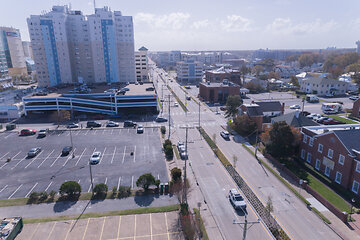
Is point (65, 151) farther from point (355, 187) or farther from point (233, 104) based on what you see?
point (355, 187)

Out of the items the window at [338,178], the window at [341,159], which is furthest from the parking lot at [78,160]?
the window at [341,159]

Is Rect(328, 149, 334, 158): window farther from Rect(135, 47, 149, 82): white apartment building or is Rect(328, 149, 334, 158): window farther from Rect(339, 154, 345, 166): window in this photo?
Rect(135, 47, 149, 82): white apartment building

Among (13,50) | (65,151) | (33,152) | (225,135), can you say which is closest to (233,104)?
(225,135)

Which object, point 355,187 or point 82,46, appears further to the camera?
point 82,46

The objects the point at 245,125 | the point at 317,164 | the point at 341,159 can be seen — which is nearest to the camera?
the point at 341,159

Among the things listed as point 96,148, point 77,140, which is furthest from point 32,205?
point 77,140

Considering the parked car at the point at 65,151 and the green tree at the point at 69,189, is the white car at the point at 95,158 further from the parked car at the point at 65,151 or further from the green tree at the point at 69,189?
the green tree at the point at 69,189

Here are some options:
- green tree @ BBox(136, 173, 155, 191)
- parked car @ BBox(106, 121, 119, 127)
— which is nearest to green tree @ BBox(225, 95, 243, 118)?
parked car @ BBox(106, 121, 119, 127)
